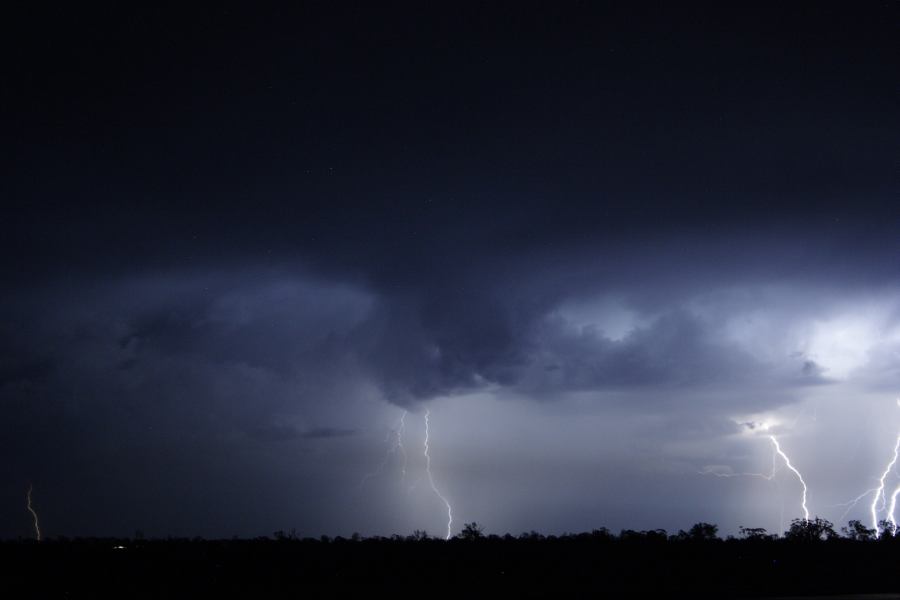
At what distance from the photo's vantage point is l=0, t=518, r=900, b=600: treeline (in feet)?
129

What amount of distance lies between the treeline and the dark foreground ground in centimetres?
7

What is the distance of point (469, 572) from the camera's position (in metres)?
45.7

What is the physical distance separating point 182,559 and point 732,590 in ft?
110

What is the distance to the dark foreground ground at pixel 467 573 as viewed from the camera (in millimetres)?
39219

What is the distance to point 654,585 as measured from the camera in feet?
139

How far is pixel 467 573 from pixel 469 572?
0.46 metres

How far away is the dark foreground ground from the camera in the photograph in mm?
39219

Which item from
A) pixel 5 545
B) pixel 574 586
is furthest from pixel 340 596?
pixel 5 545

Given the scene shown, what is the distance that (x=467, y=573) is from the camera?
148 feet

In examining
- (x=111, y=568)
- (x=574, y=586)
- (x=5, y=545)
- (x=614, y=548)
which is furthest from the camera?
(x=5, y=545)

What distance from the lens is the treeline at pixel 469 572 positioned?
39347 mm

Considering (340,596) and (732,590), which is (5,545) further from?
(732,590)

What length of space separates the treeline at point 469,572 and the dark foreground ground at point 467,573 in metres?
0.07

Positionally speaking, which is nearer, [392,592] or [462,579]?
[392,592]
